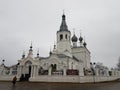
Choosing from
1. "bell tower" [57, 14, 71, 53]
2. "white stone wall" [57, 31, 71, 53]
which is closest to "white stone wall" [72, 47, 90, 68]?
"bell tower" [57, 14, 71, 53]

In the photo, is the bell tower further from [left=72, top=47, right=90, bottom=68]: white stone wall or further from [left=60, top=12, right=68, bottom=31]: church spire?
[left=72, top=47, right=90, bottom=68]: white stone wall

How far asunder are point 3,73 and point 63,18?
2857cm

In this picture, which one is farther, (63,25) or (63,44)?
(63,25)

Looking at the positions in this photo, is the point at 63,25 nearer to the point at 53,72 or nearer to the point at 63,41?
the point at 63,41

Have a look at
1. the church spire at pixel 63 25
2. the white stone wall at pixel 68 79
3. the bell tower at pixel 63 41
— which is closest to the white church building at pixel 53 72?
the white stone wall at pixel 68 79

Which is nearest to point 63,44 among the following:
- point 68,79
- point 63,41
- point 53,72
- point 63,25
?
point 63,41

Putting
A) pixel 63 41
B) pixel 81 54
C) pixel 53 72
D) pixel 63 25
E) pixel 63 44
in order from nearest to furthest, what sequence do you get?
pixel 53 72, pixel 63 44, pixel 63 41, pixel 63 25, pixel 81 54

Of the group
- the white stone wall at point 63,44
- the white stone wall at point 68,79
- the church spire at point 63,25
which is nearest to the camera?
the white stone wall at point 68,79

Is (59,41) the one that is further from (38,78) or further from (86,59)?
(38,78)

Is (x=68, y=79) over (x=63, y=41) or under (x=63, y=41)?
under

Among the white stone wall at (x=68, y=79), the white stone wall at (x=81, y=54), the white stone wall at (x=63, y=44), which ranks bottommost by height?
the white stone wall at (x=68, y=79)

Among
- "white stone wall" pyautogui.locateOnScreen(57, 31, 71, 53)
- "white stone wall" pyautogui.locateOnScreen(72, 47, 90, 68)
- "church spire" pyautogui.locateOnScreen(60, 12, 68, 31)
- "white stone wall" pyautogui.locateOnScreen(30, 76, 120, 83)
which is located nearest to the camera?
"white stone wall" pyautogui.locateOnScreen(30, 76, 120, 83)

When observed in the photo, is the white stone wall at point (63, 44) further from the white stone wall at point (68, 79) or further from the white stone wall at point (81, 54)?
the white stone wall at point (68, 79)

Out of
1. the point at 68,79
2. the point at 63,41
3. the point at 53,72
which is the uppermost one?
the point at 63,41
